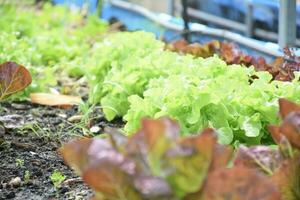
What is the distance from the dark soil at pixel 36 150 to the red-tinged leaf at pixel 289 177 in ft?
2.24

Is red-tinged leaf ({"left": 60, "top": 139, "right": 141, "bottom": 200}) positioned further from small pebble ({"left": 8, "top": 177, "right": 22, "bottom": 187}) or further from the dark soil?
small pebble ({"left": 8, "top": 177, "right": 22, "bottom": 187})

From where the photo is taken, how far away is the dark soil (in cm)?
203

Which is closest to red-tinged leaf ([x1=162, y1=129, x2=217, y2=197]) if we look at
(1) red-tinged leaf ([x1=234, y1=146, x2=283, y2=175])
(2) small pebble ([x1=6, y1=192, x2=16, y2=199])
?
(1) red-tinged leaf ([x1=234, y1=146, x2=283, y2=175])

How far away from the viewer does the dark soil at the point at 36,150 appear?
2027 millimetres

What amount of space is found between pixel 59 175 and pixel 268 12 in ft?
10.0

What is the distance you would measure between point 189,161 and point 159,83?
49.4 inches

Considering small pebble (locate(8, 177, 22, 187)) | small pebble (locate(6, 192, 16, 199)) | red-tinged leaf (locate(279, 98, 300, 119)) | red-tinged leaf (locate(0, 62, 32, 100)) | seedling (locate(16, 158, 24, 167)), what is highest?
red-tinged leaf (locate(279, 98, 300, 119))

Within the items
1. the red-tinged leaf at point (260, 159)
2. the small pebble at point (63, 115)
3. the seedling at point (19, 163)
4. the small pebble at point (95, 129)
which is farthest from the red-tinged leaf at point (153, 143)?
the small pebble at point (63, 115)

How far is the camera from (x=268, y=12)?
477 centimetres

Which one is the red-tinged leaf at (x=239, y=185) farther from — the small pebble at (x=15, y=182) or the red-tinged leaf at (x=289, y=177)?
the small pebble at (x=15, y=182)

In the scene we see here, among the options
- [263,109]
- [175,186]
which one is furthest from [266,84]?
[175,186]

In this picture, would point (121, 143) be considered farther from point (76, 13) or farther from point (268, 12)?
point (76, 13)

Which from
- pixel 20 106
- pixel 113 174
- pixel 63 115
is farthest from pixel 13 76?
pixel 113 174

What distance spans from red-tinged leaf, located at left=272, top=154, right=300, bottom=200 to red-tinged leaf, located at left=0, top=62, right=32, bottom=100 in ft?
3.67
